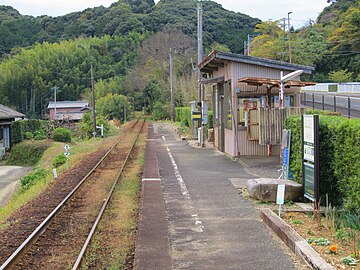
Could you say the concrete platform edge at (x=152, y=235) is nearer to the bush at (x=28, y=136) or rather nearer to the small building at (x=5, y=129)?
the small building at (x=5, y=129)

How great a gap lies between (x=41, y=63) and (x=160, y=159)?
57597 mm

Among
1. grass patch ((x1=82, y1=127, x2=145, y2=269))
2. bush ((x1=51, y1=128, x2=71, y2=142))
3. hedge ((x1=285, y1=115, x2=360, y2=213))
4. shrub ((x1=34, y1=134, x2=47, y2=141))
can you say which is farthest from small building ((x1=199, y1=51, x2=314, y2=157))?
shrub ((x1=34, y1=134, x2=47, y2=141))

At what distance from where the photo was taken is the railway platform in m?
6.26

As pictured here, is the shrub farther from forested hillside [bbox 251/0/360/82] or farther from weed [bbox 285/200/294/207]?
weed [bbox 285/200/294/207]

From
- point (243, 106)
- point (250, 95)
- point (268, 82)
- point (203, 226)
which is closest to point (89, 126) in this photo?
point (243, 106)

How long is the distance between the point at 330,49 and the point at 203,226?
4898 centimetres

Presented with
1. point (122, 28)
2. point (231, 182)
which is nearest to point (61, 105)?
point (122, 28)

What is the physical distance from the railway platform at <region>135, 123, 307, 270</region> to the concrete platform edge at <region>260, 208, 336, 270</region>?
111mm

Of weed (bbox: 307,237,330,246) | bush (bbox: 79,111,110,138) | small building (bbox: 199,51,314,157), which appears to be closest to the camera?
weed (bbox: 307,237,330,246)

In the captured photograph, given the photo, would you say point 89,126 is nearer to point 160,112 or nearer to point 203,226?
point 160,112

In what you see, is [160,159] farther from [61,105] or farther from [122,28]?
[122,28]

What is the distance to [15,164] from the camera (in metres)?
32.8

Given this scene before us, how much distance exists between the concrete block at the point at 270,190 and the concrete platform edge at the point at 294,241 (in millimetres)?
1092

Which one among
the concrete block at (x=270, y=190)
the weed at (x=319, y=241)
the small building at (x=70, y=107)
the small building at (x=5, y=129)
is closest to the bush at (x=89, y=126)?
the small building at (x=5, y=129)
